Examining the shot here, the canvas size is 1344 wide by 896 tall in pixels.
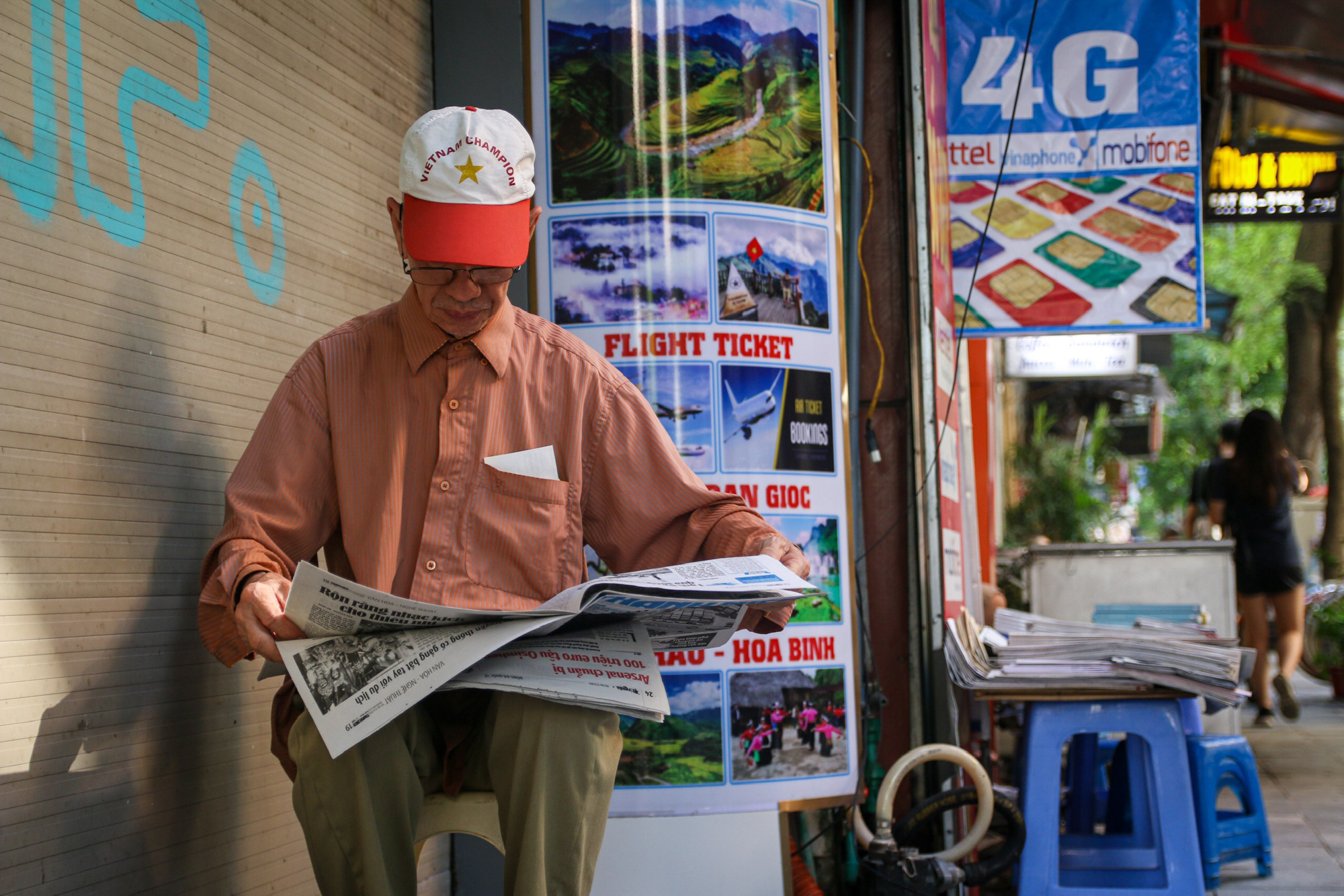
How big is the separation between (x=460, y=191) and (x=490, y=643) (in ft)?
2.41

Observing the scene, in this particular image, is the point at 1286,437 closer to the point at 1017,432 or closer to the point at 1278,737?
the point at 1017,432

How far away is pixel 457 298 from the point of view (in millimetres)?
1932

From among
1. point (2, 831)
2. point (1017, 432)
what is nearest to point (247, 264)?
point (2, 831)

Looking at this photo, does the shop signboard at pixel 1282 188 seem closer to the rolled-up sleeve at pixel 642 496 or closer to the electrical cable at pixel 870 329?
the electrical cable at pixel 870 329

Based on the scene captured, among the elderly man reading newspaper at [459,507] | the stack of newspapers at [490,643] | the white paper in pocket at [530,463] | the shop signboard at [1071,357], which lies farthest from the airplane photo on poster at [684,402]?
the shop signboard at [1071,357]

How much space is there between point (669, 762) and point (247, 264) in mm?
1411

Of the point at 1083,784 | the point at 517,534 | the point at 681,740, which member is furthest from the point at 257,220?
the point at 1083,784

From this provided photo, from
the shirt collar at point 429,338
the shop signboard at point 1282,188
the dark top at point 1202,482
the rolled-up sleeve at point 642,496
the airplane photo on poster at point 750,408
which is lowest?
the dark top at point 1202,482

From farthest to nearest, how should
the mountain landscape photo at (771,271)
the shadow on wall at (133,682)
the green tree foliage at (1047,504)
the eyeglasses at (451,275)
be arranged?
the green tree foliage at (1047,504)
the mountain landscape photo at (771,271)
the eyeglasses at (451,275)
the shadow on wall at (133,682)

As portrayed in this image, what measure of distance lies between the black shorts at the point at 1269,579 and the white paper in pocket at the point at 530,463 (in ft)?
19.4

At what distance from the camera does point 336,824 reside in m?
1.70

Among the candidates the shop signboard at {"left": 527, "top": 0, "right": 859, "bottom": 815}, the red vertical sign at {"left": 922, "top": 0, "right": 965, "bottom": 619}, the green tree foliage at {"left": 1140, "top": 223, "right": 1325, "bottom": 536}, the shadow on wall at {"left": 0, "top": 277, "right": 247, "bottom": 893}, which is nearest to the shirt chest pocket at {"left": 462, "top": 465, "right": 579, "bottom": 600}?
the shadow on wall at {"left": 0, "top": 277, "right": 247, "bottom": 893}

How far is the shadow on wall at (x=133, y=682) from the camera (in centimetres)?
181

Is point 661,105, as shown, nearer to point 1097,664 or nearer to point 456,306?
point 456,306
